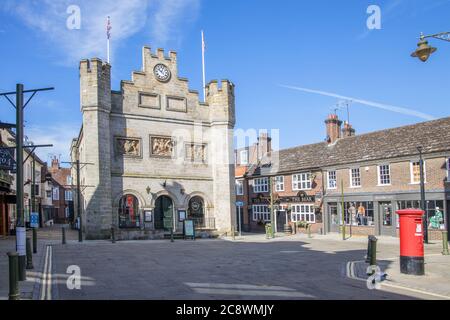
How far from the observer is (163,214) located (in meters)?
32.0

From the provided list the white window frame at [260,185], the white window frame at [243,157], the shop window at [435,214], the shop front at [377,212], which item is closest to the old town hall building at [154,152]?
the white window frame at [260,185]

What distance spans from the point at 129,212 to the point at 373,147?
18.0 metres

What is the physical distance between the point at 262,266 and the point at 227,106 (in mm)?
20916

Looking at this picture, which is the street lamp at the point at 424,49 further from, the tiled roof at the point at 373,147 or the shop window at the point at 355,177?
the shop window at the point at 355,177

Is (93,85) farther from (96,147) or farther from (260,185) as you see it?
(260,185)

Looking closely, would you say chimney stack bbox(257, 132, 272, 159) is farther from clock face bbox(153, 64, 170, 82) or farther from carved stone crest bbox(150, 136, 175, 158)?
clock face bbox(153, 64, 170, 82)

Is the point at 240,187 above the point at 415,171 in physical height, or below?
below

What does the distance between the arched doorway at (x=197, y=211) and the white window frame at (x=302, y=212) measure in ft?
27.8

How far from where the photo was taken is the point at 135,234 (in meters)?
30.1

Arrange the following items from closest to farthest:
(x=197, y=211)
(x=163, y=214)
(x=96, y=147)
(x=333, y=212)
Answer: (x=96, y=147), (x=163, y=214), (x=197, y=211), (x=333, y=212)

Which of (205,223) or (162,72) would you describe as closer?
(162,72)

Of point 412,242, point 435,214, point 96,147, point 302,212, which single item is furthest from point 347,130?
point 412,242

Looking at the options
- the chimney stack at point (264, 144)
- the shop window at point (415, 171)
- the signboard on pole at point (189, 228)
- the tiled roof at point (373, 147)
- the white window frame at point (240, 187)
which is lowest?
the signboard on pole at point (189, 228)

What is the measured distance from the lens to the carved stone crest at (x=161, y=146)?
1270 inches
